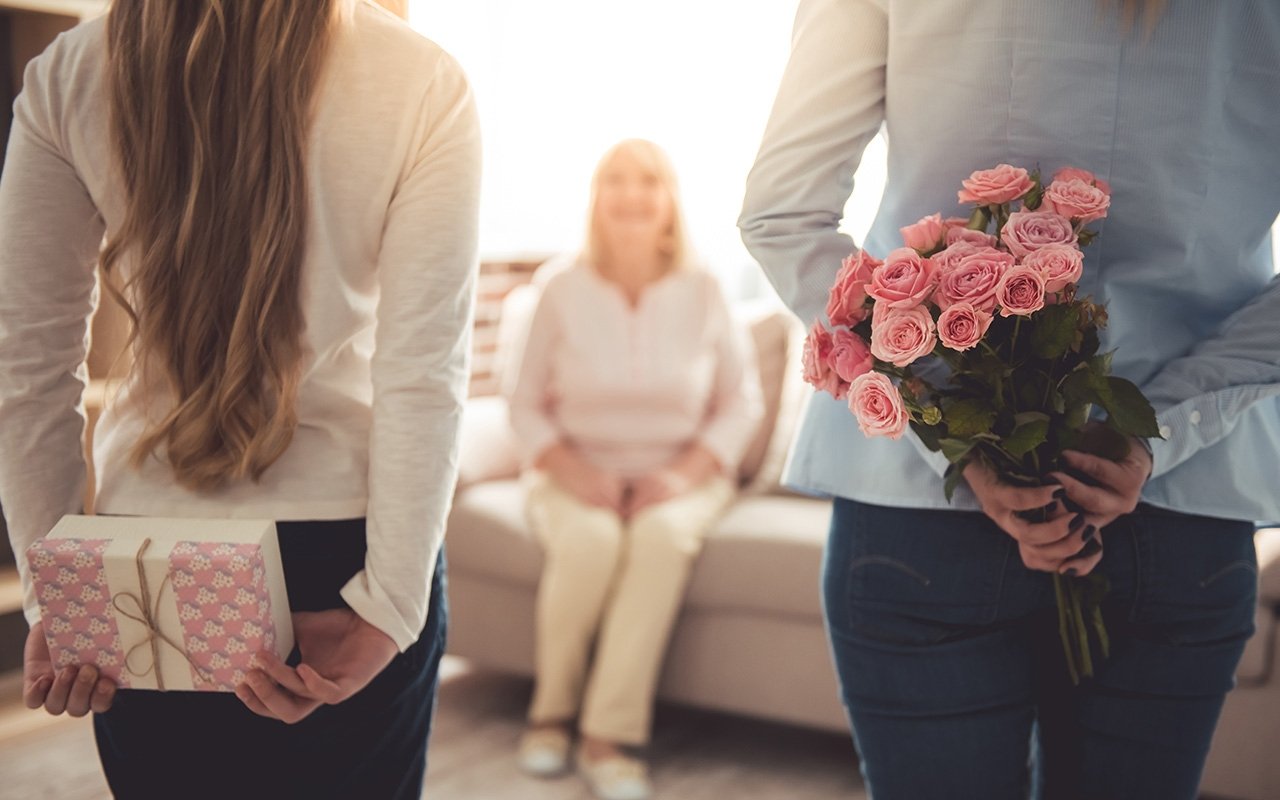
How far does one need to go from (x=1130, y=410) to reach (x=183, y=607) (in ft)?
2.55

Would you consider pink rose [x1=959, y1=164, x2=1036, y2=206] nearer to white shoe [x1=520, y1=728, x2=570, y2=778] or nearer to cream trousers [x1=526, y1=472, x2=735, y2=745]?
cream trousers [x1=526, y1=472, x2=735, y2=745]

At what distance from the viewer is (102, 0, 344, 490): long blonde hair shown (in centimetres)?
89

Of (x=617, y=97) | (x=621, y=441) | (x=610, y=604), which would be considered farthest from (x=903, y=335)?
(x=617, y=97)

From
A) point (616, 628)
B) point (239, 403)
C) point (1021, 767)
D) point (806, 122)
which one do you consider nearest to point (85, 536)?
point (239, 403)

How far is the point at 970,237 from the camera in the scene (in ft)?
3.07

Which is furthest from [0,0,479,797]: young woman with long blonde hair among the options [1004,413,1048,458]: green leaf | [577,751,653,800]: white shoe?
[577,751,653,800]: white shoe

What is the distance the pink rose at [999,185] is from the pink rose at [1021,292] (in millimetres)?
72

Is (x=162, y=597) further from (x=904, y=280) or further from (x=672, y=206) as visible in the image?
(x=672, y=206)

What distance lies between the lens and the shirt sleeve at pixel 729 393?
2.74 meters

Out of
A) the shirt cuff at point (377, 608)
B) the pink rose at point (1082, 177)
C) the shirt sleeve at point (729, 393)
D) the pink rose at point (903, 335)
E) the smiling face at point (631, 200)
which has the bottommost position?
the shirt sleeve at point (729, 393)

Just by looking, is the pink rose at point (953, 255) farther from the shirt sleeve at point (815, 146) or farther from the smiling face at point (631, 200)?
the smiling face at point (631, 200)

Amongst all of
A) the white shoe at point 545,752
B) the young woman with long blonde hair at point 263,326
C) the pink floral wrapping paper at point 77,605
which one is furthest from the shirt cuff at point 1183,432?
the white shoe at point 545,752

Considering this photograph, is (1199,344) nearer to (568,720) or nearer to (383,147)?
(383,147)

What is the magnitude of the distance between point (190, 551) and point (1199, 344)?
888 mm
